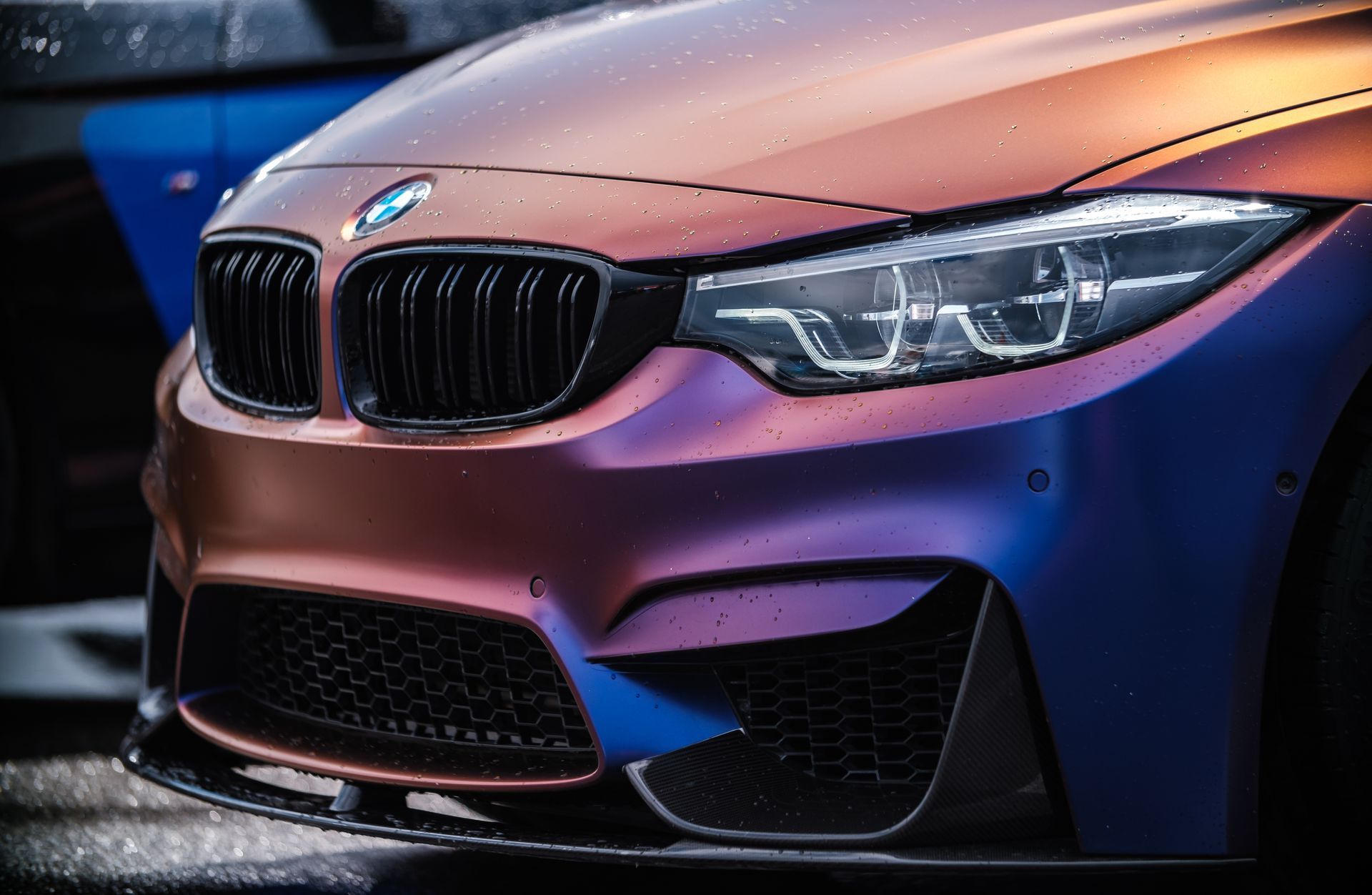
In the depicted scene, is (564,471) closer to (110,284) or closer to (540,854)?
(540,854)

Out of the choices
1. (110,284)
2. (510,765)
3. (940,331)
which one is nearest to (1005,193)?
(940,331)

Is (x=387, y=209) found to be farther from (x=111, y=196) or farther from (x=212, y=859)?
(x=111, y=196)

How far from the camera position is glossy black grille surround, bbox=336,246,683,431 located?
5.50 feet

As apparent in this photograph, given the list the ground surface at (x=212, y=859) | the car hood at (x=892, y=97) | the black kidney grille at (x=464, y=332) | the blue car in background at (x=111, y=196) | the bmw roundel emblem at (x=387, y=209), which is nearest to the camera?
the car hood at (x=892, y=97)

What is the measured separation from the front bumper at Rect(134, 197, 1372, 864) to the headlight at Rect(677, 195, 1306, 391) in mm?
32

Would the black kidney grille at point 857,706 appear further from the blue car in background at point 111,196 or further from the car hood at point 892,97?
the blue car in background at point 111,196

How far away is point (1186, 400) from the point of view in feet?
4.89

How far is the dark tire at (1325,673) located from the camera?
1.54 m

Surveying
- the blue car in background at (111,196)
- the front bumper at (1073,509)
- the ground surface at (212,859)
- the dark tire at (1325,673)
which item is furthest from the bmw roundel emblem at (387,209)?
the blue car in background at (111,196)

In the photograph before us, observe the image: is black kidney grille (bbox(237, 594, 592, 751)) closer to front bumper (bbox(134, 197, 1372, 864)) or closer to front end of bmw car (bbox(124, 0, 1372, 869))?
front end of bmw car (bbox(124, 0, 1372, 869))

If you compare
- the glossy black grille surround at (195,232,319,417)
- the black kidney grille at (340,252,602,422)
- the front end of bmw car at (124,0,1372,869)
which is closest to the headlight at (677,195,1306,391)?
the front end of bmw car at (124,0,1372,869)

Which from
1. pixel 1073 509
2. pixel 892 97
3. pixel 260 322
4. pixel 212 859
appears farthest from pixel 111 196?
pixel 1073 509

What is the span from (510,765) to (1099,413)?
32.1 inches

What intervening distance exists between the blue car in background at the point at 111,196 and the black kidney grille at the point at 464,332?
1.45 metres
